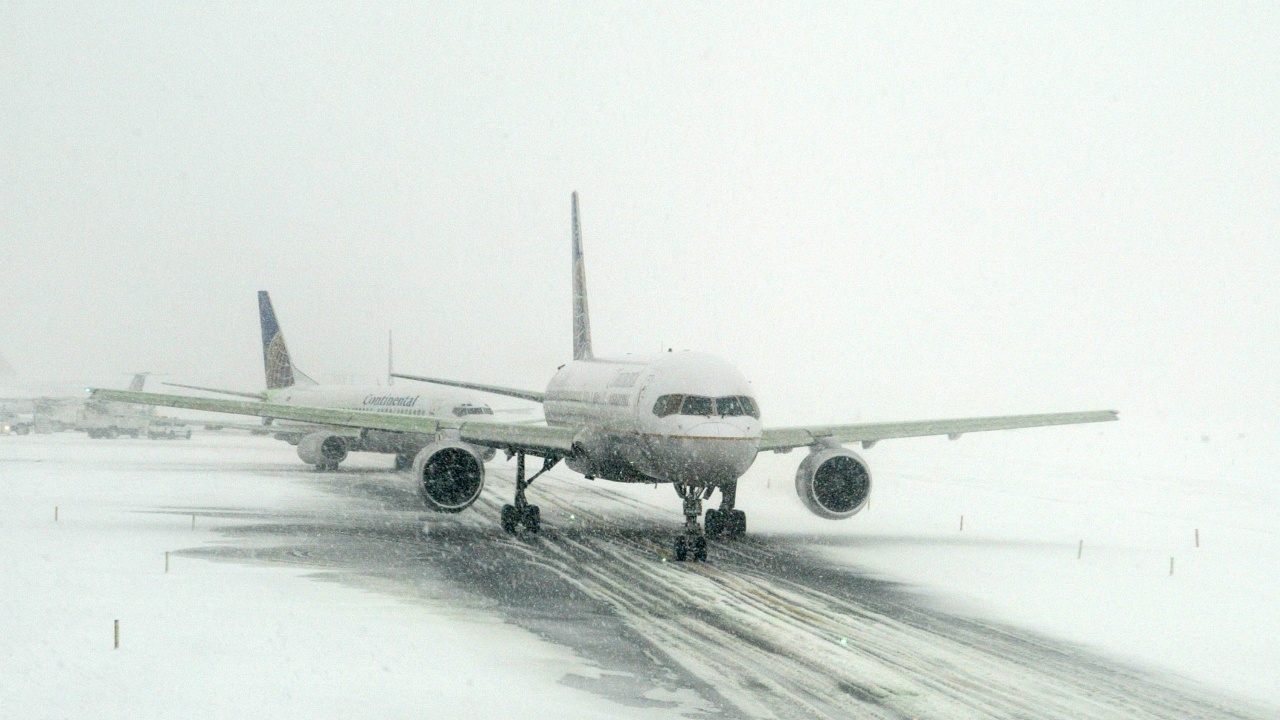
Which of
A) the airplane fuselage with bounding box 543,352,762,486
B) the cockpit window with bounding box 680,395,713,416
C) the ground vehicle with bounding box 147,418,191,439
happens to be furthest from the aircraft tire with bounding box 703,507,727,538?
the ground vehicle with bounding box 147,418,191,439

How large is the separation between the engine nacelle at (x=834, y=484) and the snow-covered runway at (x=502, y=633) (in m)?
1.37

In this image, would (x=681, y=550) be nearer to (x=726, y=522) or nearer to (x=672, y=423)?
(x=672, y=423)

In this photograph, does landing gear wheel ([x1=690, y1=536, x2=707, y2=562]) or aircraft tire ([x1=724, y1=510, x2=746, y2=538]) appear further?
aircraft tire ([x1=724, y1=510, x2=746, y2=538])

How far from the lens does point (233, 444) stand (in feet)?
261

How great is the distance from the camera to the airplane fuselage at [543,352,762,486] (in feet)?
76.9

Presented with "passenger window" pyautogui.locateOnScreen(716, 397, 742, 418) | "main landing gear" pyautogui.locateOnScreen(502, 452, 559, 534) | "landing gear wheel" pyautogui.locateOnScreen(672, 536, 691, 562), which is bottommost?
"landing gear wheel" pyautogui.locateOnScreen(672, 536, 691, 562)

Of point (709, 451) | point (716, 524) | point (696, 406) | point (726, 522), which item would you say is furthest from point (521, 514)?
point (709, 451)

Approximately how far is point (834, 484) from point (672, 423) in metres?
5.19

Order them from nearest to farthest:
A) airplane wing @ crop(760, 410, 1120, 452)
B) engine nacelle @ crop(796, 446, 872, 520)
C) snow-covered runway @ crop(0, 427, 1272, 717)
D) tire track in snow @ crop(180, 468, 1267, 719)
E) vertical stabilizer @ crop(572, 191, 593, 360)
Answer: snow-covered runway @ crop(0, 427, 1272, 717) → tire track in snow @ crop(180, 468, 1267, 719) → engine nacelle @ crop(796, 446, 872, 520) → airplane wing @ crop(760, 410, 1120, 452) → vertical stabilizer @ crop(572, 191, 593, 360)

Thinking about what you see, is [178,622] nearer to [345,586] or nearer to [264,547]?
[345,586]

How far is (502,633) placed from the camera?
16734 mm

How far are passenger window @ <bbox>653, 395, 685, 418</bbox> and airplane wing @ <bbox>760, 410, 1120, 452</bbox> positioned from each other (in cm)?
361

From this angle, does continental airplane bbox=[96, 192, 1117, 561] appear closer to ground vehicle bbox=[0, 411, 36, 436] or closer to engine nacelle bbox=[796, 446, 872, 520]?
engine nacelle bbox=[796, 446, 872, 520]

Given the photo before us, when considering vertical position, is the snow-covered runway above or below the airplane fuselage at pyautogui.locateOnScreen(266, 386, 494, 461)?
below
